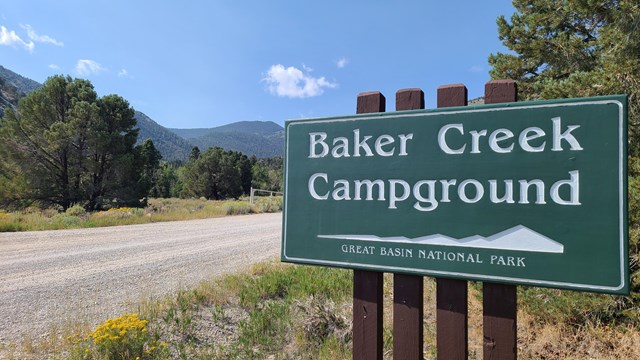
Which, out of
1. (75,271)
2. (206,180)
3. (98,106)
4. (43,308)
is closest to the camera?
(43,308)

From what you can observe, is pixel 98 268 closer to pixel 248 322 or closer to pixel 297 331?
pixel 248 322

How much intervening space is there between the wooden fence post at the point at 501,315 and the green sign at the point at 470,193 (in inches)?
3.6

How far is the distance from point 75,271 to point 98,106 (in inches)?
771

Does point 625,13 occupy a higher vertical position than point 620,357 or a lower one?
higher

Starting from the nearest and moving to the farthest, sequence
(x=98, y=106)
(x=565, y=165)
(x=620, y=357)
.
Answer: (x=565, y=165), (x=620, y=357), (x=98, y=106)

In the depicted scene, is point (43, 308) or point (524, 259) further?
point (43, 308)

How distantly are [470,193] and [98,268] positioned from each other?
21.6 feet

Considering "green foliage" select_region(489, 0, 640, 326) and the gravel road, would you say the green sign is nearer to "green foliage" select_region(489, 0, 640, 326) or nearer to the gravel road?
"green foliage" select_region(489, 0, 640, 326)

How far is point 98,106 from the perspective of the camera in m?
22.2

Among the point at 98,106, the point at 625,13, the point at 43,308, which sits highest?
the point at 98,106

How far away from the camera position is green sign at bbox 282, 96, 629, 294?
1574 millimetres

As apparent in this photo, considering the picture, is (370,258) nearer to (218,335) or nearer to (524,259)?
(524,259)

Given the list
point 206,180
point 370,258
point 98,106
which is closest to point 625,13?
point 370,258

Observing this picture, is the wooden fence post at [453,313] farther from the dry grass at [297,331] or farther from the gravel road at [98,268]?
the gravel road at [98,268]
